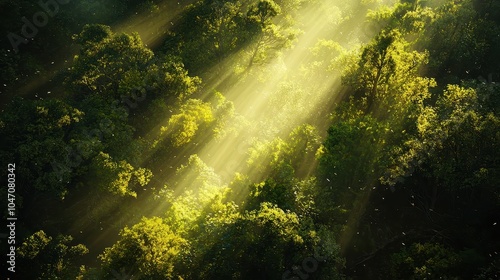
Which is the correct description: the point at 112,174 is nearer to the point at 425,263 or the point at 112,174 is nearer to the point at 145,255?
the point at 145,255

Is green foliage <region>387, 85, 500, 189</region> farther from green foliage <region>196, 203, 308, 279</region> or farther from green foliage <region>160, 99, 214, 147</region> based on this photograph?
green foliage <region>160, 99, 214, 147</region>

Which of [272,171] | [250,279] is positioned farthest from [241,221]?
[272,171]

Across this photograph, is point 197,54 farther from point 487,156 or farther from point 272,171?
point 487,156

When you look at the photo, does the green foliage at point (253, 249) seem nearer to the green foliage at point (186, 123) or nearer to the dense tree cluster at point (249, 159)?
the dense tree cluster at point (249, 159)

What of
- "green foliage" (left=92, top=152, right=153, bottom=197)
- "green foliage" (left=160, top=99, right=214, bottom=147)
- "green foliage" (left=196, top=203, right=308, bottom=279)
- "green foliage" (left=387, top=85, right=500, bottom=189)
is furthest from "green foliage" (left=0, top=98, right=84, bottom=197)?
"green foliage" (left=387, top=85, right=500, bottom=189)

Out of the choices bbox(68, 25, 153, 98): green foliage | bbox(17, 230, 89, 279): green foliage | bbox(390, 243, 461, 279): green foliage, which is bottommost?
bbox(17, 230, 89, 279): green foliage

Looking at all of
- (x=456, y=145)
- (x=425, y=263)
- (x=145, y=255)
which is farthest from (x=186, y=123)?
(x=456, y=145)
